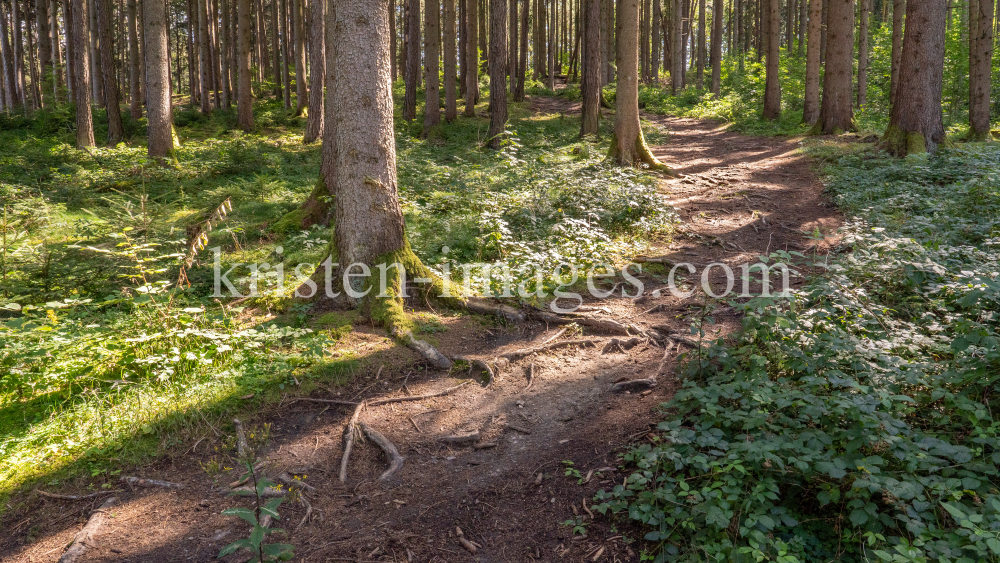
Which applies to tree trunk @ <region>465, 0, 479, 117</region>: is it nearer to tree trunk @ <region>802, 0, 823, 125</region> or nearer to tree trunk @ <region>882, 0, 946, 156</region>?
tree trunk @ <region>802, 0, 823, 125</region>

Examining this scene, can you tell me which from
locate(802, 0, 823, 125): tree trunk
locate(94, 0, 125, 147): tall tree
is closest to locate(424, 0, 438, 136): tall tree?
locate(94, 0, 125, 147): tall tree

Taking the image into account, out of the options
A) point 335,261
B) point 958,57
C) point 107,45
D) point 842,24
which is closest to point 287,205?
point 335,261

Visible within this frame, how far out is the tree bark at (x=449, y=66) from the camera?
18.9 metres

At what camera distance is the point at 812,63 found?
17.2 m

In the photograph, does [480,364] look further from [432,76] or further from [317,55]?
[432,76]

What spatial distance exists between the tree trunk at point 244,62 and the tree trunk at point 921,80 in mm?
18346

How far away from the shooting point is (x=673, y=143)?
706 inches

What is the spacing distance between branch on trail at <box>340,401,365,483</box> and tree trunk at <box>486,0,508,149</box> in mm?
12130

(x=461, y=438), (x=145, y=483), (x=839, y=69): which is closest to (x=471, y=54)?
(x=839, y=69)

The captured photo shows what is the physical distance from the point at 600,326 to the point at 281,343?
334 cm

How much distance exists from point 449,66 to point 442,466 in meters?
18.4

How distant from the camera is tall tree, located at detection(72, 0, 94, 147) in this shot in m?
14.9

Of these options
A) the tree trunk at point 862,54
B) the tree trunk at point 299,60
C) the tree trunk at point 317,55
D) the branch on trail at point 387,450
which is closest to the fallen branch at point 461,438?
the branch on trail at point 387,450

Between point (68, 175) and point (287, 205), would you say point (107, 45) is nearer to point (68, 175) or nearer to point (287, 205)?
point (68, 175)
